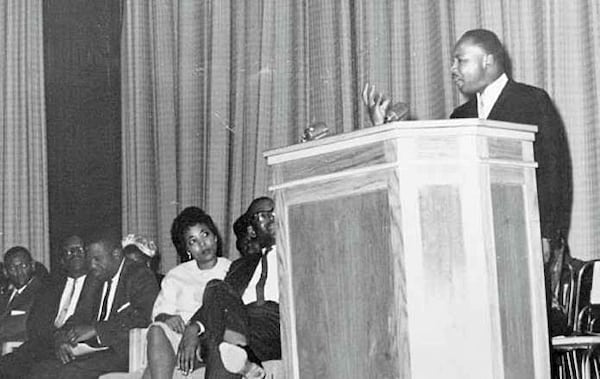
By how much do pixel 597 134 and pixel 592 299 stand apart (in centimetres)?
120

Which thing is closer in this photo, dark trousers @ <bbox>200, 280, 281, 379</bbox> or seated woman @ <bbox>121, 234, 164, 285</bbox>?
dark trousers @ <bbox>200, 280, 281, 379</bbox>

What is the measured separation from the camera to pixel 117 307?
529 centimetres

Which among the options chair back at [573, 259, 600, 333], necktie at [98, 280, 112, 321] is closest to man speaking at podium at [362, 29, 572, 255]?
chair back at [573, 259, 600, 333]

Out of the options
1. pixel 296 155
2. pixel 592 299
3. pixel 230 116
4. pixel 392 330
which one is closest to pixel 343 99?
pixel 230 116

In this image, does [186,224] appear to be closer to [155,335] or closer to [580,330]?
[155,335]

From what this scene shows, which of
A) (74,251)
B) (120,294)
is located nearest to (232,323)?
(120,294)

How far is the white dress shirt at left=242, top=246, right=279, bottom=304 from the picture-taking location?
4441mm

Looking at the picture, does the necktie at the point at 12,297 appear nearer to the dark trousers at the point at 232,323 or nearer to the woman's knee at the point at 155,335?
the woman's knee at the point at 155,335

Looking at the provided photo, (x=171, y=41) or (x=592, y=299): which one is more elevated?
(x=171, y=41)

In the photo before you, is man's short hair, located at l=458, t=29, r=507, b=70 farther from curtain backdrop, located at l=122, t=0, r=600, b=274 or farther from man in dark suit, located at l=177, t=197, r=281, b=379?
curtain backdrop, located at l=122, t=0, r=600, b=274

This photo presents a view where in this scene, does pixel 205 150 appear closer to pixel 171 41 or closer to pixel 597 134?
pixel 171 41

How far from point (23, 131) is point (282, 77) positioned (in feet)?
7.43

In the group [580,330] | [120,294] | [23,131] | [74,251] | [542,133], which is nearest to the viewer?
[542,133]

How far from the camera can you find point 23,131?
7.79 metres
